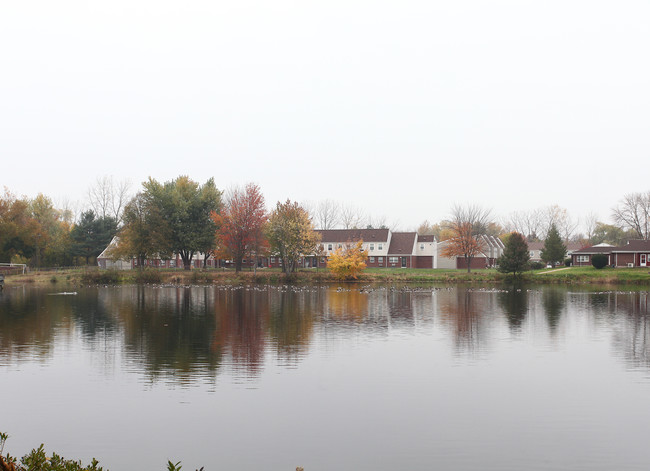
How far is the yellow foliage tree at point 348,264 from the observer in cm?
7638

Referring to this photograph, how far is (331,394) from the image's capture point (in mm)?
15188

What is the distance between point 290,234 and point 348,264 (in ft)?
28.6

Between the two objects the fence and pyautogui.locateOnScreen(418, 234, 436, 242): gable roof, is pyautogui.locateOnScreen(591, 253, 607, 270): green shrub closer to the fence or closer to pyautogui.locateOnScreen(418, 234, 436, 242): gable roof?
pyautogui.locateOnScreen(418, 234, 436, 242): gable roof

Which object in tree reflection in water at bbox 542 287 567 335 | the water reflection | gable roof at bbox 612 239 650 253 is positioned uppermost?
gable roof at bbox 612 239 650 253

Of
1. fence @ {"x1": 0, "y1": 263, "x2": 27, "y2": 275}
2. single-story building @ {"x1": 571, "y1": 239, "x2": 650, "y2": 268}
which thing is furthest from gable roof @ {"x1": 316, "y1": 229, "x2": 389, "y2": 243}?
fence @ {"x1": 0, "y1": 263, "x2": 27, "y2": 275}

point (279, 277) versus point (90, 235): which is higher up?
point (90, 235)

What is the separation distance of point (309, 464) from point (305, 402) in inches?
156

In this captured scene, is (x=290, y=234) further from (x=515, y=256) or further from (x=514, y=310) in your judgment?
(x=514, y=310)

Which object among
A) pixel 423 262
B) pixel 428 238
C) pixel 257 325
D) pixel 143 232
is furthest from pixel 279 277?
pixel 257 325

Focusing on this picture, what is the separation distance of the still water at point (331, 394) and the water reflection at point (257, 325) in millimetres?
174

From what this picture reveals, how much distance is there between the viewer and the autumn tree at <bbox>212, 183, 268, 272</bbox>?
79.2 m

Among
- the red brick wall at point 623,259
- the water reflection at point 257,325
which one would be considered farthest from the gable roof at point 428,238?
the water reflection at point 257,325

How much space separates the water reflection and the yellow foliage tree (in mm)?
27814

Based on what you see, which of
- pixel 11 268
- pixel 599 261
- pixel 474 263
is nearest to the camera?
pixel 599 261
